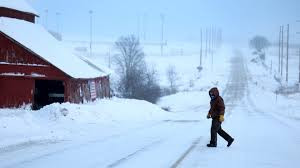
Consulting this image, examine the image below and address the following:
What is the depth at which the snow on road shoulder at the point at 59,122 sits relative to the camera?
1700 cm

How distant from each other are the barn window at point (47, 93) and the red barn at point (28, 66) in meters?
0.07

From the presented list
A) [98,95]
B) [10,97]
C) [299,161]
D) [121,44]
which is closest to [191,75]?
[121,44]

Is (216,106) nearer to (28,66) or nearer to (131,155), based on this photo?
(131,155)

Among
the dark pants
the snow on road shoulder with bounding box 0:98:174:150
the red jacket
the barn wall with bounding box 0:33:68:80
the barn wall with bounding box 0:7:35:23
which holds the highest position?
the barn wall with bounding box 0:7:35:23

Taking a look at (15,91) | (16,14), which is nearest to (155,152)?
(15,91)

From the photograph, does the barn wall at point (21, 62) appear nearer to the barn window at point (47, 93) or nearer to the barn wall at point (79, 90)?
the barn wall at point (79, 90)

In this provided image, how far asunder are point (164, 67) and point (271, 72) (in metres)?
23.7

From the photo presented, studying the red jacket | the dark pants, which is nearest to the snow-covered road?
the dark pants

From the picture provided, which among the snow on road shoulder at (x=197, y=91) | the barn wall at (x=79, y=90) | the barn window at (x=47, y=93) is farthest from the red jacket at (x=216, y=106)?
the barn window at (x=47, y=93)

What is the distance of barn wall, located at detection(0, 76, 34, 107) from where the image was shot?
1107 inches

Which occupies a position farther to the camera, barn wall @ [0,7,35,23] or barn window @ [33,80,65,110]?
barn window @ [33,80,65,110]

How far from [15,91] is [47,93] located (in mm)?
5228

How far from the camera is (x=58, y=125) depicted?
2075 cm

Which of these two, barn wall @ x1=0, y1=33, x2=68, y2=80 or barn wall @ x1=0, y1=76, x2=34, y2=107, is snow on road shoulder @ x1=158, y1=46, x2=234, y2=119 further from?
barn wall @ x1=0, y1=76, x2=34, y2=107
